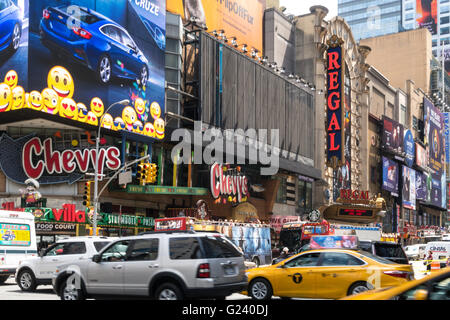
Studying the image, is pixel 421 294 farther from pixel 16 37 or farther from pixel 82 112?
pixel 16 37

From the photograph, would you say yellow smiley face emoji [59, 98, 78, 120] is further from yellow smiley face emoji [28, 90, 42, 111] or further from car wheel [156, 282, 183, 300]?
car wheel [156, 282, 183, 300]

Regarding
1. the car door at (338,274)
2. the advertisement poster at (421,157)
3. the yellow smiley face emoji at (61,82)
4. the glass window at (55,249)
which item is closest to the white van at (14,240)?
the glass window at (55,249)

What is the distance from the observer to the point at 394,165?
9212cm

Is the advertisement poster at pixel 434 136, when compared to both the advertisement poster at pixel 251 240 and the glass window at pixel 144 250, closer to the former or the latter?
the advertisement poster at pixel 251 240

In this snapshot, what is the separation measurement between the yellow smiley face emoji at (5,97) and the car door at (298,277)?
1026 inches

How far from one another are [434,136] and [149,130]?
87978 mm

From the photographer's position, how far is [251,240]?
122 feet

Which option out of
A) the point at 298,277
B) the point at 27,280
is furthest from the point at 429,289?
the point at 27,280

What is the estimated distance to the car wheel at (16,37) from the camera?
37.0m

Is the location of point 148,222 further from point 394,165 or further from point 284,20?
point 394,165

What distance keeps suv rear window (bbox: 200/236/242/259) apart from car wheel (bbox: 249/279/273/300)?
3.11 metres

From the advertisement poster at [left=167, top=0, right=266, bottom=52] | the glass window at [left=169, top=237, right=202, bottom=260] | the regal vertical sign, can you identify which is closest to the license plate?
the glass window at [left=169, top=237, right=202, bottom=260]
